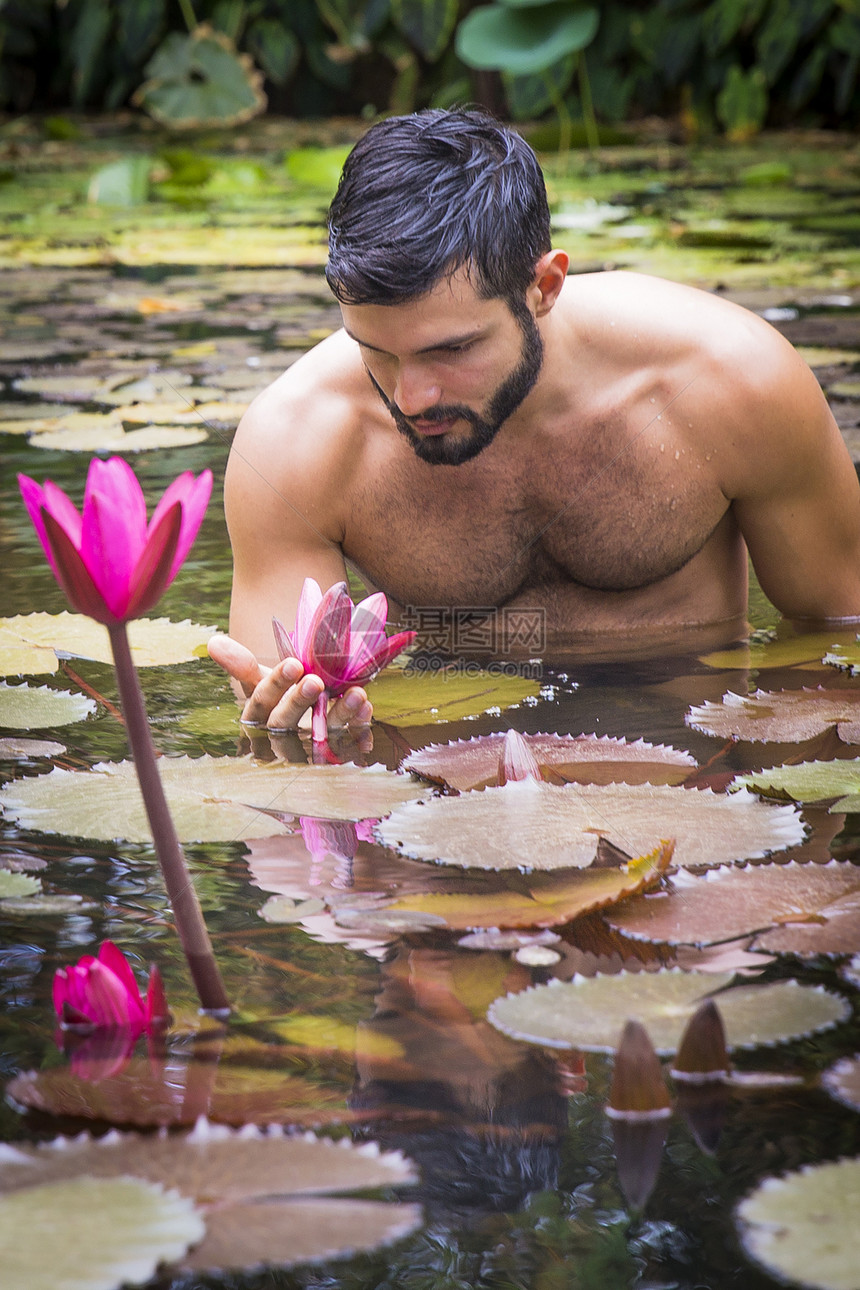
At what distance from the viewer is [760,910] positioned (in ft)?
3.01

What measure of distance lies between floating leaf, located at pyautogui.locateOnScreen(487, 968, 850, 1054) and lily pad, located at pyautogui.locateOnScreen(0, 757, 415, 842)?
32 centimetres

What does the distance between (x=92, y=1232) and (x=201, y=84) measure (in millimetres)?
7045

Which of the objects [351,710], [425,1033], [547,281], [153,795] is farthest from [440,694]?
[153,795]

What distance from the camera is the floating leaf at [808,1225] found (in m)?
0.61

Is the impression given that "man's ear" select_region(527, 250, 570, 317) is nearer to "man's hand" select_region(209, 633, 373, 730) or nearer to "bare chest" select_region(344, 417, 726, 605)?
"bare chest" select_region(344, 417, 726, 605)

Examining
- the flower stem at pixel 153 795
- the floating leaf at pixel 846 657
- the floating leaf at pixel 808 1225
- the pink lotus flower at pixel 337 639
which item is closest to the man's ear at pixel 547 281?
the pink lotus flower at pixel 337 639

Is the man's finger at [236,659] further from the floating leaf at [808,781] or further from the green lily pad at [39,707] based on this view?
the floating leaf at [808,781]

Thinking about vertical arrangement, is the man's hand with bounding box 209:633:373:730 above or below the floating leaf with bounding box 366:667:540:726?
above

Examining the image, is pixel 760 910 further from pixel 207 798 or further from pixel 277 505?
pixel 277 505

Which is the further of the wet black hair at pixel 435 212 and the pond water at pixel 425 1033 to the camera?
the wet black hair at pixel 435 212

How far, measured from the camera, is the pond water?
0.68 metres

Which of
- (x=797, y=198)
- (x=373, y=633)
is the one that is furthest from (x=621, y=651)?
(x=797, y=198)

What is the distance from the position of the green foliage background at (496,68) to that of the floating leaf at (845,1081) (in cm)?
569

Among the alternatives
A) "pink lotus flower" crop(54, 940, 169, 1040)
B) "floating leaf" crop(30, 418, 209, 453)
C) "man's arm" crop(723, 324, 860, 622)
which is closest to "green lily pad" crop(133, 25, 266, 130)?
"floating leaf" crop(30, 418, 209, 453)
